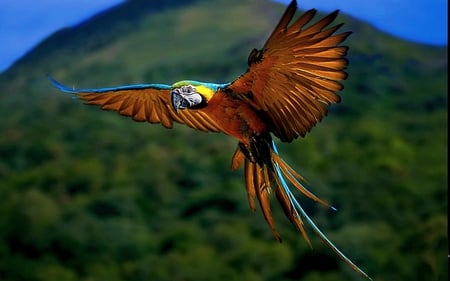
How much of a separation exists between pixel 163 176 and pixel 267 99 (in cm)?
78

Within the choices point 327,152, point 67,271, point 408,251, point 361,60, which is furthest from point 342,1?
point 67,271

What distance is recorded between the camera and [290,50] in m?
1.76

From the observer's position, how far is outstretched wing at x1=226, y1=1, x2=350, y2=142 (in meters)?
1.72

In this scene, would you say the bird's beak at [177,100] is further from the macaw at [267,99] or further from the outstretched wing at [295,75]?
the outstretched wing at [295,75]

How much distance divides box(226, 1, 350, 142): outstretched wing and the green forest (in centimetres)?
58

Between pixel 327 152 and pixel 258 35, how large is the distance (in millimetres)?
406

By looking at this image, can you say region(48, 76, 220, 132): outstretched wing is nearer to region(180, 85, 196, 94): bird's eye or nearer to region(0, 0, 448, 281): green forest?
region(180, 85, 196, 94): bird's eye

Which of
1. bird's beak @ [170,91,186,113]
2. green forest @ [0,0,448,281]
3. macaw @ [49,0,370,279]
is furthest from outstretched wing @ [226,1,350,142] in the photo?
green forest @ [0,0,448,281]

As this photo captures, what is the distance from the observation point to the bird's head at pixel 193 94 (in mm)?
1882

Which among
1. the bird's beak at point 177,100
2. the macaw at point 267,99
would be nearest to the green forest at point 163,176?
the macaw at point 267,99

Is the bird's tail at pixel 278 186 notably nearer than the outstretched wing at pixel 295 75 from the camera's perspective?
No

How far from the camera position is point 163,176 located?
259cm

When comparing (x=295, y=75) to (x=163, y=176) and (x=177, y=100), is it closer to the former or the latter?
(x=177, y=100)

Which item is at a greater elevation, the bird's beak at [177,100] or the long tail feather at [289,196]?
the bird's beak at [177,100]
